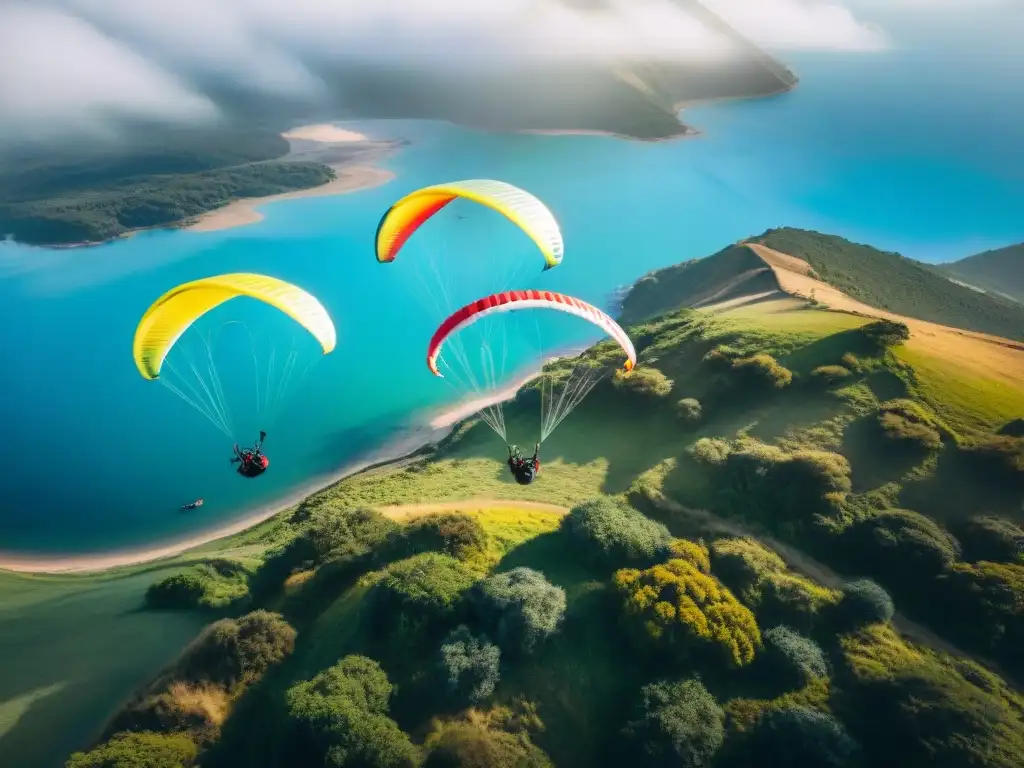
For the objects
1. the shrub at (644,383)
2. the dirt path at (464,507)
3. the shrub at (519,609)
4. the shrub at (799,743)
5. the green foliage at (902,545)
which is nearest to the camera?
the shrub at (799,743)

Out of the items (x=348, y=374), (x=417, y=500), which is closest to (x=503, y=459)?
(x=417, y=500)

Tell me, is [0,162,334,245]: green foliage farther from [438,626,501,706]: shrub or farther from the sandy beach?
[438,626,501,706]: shrub

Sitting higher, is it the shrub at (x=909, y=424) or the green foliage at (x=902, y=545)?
the shrub at (x=909, y=424)

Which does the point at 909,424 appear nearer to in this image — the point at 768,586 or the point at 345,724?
the point at 768,586

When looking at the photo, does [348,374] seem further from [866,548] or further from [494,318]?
[866,548]

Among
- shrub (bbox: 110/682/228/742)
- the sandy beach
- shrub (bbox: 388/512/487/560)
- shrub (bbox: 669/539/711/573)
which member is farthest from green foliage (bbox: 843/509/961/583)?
the sandy beach

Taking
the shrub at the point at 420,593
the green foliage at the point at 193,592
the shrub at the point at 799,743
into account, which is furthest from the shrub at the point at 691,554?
the green foliage at the point at 193,592

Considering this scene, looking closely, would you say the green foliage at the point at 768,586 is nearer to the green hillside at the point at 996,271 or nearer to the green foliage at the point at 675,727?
the green foliage at the point at 675,727
